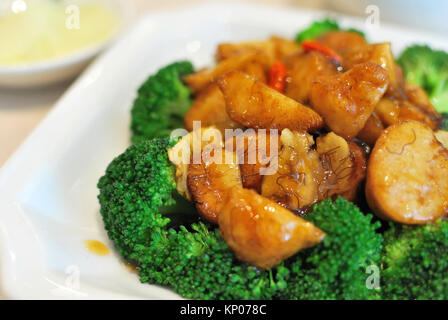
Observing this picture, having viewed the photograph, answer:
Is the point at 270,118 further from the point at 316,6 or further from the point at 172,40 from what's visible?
the point at 316,6

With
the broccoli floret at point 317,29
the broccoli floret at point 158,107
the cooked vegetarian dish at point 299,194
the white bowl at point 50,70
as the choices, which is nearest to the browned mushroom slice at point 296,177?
the cooked vegetarian dish at point 299,194

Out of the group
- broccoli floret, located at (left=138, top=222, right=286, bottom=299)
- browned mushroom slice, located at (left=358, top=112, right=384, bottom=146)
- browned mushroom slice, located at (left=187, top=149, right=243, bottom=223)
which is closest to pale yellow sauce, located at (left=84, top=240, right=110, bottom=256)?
broccoli floret, located at (left=138, top=222, right=286, bottom=299)

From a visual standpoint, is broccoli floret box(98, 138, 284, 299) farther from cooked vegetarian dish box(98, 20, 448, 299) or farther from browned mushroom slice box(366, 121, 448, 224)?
browned mushroom slice box(366, 121, 448, 224)

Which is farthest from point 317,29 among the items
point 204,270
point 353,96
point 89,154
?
point 204,270

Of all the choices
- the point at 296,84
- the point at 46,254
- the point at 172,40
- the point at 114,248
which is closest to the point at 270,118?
the point at 296,84

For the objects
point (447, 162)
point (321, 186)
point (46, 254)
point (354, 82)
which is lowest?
point (46, 254)
